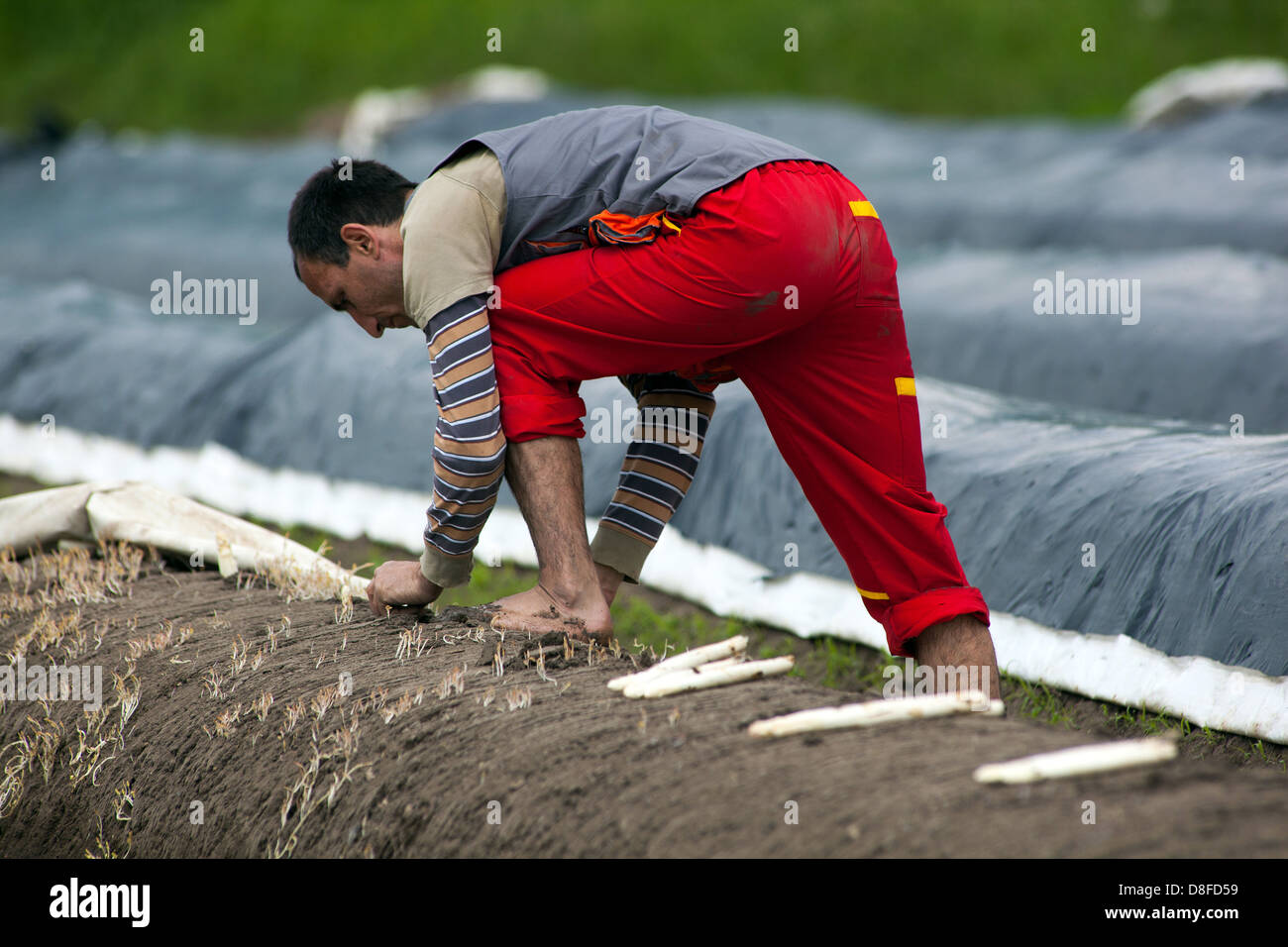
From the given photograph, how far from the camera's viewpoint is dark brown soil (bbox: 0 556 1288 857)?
5.80 feet

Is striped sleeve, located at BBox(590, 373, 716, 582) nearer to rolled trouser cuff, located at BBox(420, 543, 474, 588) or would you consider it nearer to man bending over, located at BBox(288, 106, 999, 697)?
man bending over, located at BBox(288, 106, 999, 697)

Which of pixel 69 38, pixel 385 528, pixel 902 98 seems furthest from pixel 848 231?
pixel 69 38

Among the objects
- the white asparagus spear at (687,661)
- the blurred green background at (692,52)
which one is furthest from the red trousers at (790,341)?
the blurred green background at (692,52)

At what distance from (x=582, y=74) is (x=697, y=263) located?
17.1m

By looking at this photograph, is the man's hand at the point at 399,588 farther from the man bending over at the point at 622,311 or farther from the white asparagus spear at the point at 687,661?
the white asparagus spear at the point at 687,661

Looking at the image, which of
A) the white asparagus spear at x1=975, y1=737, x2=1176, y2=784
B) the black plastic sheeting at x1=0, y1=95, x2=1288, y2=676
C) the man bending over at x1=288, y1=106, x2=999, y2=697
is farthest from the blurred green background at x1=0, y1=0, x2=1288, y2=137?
the white asparagus spear at x1=975, y1=737, x2=1176, y2=784

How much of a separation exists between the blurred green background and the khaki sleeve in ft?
53.5

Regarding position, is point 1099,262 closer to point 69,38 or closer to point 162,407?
point 162,407

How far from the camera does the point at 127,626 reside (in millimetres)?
3258

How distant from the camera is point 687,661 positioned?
2.51m

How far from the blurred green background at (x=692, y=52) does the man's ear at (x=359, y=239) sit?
1636cm

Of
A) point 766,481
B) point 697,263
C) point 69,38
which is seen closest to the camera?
point 697,263

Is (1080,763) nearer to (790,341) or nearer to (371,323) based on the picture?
(790,341)

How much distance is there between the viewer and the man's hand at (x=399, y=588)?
296cm
